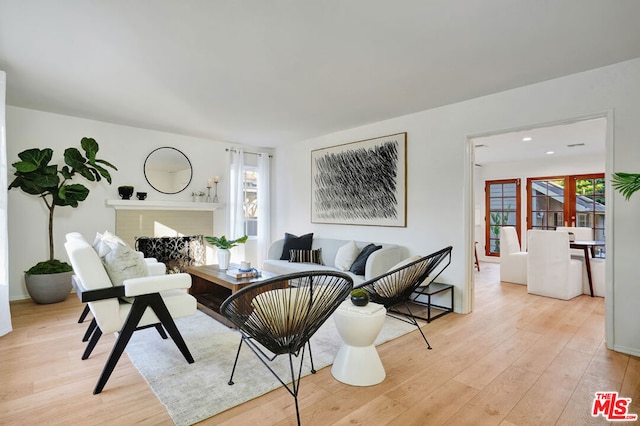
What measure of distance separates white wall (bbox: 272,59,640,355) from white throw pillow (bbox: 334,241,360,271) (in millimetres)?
439

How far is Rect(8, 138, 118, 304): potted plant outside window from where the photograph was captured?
13.0 ft

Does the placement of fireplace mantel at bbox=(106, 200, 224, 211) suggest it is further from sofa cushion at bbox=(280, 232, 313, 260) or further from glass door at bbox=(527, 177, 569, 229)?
glass door at bbox=(527, 177, 569, 229)

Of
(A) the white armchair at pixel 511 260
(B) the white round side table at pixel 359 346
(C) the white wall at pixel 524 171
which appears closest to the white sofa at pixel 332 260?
(B) the white round side table at pixel 359 346

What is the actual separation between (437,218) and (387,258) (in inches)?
30.2

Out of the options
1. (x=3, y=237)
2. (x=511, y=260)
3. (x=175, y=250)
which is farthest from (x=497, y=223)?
(x=3, y=237)

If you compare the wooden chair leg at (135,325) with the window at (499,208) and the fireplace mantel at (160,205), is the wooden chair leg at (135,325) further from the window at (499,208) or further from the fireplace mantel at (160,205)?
the window at (499,208)

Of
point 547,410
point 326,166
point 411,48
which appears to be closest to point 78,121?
point 326,166

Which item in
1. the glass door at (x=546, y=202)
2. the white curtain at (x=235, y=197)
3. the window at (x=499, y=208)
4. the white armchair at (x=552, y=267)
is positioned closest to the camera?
the white armchair at (x=552, y=267)

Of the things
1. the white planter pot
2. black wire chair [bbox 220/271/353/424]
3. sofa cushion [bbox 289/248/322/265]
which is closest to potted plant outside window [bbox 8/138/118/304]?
the white planter pot

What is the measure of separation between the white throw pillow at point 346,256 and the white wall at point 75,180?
2.80m

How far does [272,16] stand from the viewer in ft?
7.25

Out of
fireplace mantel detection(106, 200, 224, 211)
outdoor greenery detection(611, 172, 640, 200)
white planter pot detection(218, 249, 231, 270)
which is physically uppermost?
outdoor greenery detection(611, 172, 640, 200)

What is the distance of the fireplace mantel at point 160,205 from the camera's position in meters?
4.86

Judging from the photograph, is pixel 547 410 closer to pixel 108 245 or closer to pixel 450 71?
pixel 450 71
